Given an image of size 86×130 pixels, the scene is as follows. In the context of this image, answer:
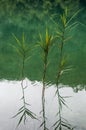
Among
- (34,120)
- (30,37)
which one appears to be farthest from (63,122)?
(30,37)

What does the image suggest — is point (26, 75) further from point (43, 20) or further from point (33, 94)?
point (43, 20)

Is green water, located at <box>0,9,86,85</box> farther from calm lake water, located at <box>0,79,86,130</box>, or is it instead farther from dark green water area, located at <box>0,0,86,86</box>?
calm lake water, located at <box>0,79,86,130</box>

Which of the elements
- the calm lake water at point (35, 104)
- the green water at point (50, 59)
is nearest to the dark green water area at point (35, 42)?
the green water at point (50, 59)

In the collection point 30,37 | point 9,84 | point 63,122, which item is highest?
point 30,37

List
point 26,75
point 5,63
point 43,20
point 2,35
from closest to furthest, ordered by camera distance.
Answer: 1. point 26,75
2. point 5,63
3. point 2,35
4. point 43,20

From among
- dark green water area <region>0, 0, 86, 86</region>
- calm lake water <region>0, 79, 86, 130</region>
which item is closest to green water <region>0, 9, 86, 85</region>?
dark green water area <region>0, 0, 86, 86</region>

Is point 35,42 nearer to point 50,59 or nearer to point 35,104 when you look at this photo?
point 50,59

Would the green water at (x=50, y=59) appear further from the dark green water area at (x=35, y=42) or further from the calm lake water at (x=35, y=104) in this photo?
the calm lake water at (x=35, y=104)
